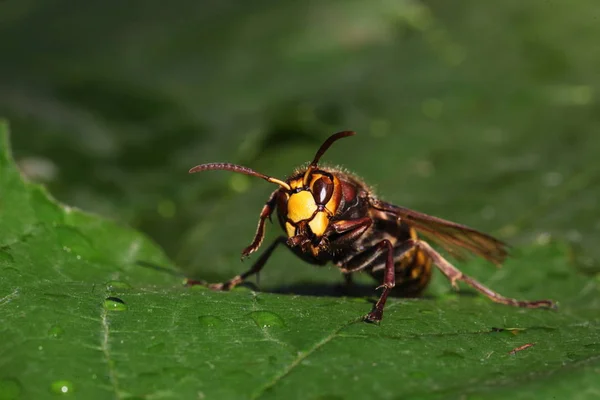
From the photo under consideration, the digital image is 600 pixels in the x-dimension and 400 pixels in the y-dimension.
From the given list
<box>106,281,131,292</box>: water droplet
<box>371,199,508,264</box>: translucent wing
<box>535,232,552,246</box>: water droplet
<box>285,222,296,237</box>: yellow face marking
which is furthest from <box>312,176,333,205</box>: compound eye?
<box>535,232,552,246</box>: water droplet

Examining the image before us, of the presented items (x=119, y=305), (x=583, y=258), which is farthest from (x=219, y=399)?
(x=583, y=258)

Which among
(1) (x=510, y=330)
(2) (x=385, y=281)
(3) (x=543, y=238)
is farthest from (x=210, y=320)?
(3) (x=543, y=238)

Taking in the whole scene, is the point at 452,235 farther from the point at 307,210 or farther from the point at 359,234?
the point at 307,210

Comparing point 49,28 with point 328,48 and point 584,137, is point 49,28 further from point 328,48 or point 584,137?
point 584,137

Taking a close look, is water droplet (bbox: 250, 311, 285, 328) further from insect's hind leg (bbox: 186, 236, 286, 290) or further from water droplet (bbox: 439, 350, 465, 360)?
insect's hind leg (bbox: 186, 236, 286, 290)

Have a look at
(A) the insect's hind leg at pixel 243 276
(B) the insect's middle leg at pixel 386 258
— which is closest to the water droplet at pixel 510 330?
(B) the insect's middle leg at pixel 386 258

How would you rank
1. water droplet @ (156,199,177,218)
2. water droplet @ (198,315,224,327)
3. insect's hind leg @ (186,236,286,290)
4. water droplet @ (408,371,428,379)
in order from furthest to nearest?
water droplet @ (156,199,177,218), insect's hind leg @ (186,236,286,290), water droplet @ (198,315,224,327), water droplet @ (408,371,428,379)
